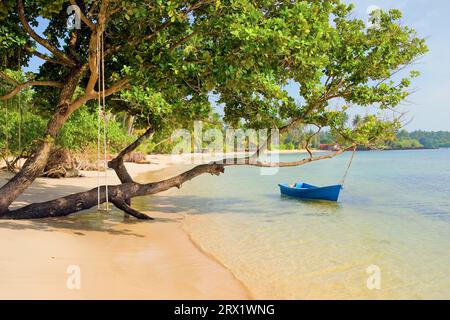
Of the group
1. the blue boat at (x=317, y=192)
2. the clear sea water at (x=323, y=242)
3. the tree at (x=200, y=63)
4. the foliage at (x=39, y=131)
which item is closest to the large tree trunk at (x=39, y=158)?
the tree at (x=200, y=63)

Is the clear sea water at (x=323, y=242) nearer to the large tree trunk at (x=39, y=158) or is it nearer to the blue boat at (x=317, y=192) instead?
the blue boat at (x=317, y=192)

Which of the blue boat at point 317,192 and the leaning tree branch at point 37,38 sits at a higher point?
the leaning tree branch at point 37,38

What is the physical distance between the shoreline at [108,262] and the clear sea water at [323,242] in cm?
60

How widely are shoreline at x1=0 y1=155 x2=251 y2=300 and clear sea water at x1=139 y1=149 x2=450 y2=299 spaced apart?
596mm

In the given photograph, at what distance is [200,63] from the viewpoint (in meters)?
9.23

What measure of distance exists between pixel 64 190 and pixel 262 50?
42.4 feet

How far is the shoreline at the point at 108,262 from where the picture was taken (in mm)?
5804

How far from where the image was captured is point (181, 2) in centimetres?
870

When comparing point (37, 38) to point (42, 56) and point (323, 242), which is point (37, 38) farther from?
point (323, 242)

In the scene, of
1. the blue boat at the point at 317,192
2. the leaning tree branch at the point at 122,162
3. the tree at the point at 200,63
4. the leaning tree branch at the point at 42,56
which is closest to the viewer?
the tree at the point at 200,63

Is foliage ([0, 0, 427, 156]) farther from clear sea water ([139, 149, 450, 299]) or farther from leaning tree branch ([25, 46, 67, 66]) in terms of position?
clear sea water ([139, 149, 450, 299])

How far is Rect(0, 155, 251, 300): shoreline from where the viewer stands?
19.0 ft

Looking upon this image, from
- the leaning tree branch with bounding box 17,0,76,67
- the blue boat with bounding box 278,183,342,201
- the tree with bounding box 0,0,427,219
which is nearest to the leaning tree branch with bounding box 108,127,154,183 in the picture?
the tree with bounding box 0,0,427,219

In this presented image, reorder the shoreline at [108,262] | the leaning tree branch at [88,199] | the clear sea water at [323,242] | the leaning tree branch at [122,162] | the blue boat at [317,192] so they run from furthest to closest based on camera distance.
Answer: the blue boat at [317,192]
the leaning tree branch at [122,162]
the leaning tree branch at [88,199]
the clear sea water at [323,242]
the shoreline at [108,262]
